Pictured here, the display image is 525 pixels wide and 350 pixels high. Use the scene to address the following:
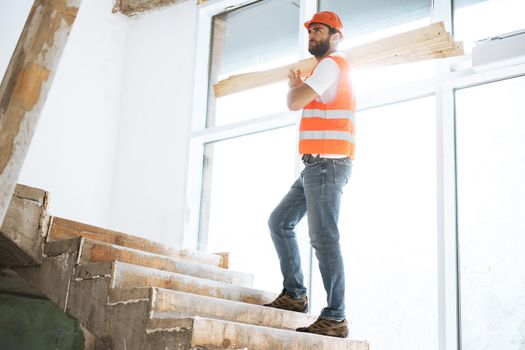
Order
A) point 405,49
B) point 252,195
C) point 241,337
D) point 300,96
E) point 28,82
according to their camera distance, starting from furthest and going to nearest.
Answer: point 252,195 < point 405,49 < point 300,96 < point 241,337 < point 28,82

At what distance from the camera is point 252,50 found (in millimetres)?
5738

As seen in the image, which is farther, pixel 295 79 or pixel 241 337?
pixel 295 79

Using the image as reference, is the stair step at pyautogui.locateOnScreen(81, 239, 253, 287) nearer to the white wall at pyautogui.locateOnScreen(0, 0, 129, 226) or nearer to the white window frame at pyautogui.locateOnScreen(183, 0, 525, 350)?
the white window frame at pyautogui.locateOnScreen(183, 0, 525, 350)

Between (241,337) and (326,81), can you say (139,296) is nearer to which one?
(241,337)

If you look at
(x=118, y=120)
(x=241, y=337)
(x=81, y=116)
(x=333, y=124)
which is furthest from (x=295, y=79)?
(x=118, y=120)

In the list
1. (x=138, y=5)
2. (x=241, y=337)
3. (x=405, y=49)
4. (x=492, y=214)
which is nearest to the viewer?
(x=241, y=337)

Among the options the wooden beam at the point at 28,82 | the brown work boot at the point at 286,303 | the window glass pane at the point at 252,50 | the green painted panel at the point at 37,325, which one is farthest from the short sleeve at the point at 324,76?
the green painted panel at the point at 37,325

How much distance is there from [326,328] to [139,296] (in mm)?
912

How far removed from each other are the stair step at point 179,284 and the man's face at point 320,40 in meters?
1.33

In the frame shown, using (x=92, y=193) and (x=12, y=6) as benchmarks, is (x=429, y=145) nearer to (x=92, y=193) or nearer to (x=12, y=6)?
(x=92, y=193)

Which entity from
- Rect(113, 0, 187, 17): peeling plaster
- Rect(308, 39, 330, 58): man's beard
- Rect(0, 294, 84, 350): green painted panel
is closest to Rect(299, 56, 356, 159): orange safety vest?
Rect(308, 39, 330, 58): man's beard

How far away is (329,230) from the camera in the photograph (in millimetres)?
3246

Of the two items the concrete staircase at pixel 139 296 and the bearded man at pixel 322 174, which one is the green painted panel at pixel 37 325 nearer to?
the concrete staircase at pixel 139 296

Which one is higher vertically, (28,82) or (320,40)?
(320,40)
